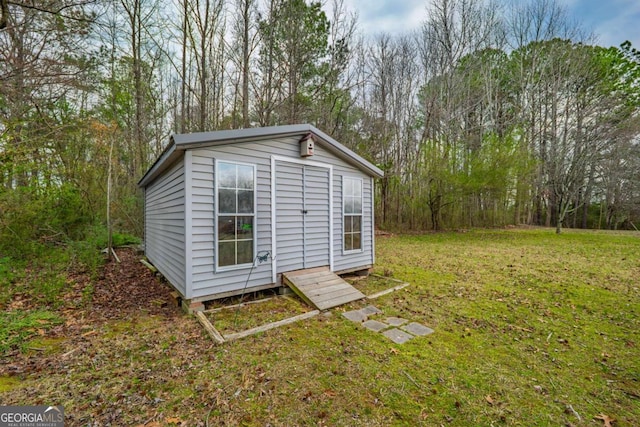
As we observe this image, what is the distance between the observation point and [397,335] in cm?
341

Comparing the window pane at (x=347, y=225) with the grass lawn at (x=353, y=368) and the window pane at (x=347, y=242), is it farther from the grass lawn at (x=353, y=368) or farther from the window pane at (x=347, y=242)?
the grass lawn at (x=353, y=368)

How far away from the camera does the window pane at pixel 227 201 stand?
408 cm

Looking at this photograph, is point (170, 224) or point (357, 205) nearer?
point (170, 224)

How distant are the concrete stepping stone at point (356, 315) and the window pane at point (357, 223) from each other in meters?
2.20

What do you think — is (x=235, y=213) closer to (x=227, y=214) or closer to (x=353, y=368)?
(x=227, y=214)

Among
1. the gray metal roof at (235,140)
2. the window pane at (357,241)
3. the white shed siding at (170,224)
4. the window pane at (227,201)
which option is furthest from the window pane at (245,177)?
the window pane at (357,241)

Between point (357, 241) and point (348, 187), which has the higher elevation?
point (348, 187)

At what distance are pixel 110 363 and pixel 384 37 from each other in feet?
58.7

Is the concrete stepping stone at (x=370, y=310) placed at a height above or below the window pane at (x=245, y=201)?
below

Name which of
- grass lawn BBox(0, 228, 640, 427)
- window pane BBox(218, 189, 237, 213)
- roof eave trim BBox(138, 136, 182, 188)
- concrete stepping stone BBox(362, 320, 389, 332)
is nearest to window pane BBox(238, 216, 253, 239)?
window pane BBox(218, 189, 237, 213)

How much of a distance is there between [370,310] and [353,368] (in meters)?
1.61

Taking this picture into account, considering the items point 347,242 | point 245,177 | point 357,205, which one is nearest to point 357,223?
point 357,205

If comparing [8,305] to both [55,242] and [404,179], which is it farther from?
[404,179]

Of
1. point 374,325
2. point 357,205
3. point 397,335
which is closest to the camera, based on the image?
point 397,335
